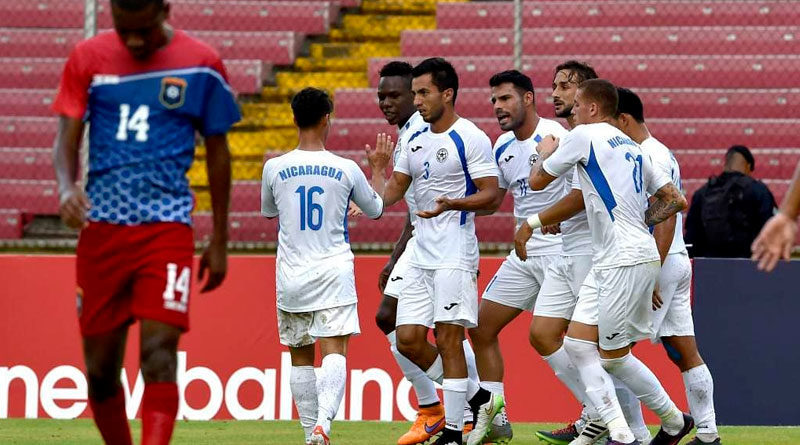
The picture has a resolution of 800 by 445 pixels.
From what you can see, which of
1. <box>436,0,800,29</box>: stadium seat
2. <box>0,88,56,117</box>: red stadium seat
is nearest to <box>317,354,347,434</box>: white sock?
<box>0,88,56,117</box>: red stadium seat

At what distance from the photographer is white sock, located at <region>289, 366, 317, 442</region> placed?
25.6ft

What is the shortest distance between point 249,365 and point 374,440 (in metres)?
1.99

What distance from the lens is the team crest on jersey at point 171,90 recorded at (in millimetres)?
5391

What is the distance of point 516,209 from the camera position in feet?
28.8

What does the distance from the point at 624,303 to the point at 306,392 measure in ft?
6.08

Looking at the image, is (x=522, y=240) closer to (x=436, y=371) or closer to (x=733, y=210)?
(x=436, y=371)

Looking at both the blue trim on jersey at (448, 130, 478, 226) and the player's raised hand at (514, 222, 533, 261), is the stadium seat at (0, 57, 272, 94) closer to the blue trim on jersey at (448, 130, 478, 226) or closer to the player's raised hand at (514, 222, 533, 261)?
the blue trim on jersey at (448, 130, 478, 226)

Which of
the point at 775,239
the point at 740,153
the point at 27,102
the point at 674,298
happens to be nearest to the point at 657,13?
the point at 740,153

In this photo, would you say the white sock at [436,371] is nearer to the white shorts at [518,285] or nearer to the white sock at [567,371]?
the white shorts at [518,285]

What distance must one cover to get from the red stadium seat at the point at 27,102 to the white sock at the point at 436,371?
7.87 m

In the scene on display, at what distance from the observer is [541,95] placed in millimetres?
14375

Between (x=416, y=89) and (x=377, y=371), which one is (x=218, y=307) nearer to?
(x=377, y=371)

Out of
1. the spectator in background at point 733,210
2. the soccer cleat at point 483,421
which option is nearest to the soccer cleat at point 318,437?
the soccer cleat at point 483,421

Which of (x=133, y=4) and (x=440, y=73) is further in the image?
(x=440, y=73)
